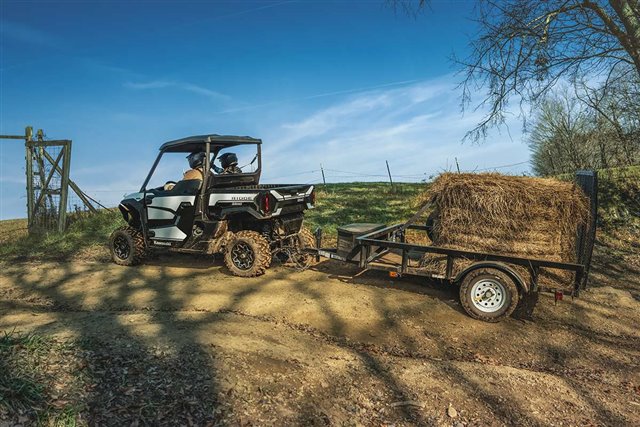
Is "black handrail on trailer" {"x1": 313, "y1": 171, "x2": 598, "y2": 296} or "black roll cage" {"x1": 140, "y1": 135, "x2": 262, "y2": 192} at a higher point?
"black roll cage" {"x1": 140, "y1": 135, "x2": 262, "y2": 192}

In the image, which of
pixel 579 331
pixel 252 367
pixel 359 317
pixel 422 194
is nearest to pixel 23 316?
pixel 252 367

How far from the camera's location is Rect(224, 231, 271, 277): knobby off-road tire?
7.54 metres

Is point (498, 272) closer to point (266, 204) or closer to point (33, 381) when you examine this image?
point (266, 204)

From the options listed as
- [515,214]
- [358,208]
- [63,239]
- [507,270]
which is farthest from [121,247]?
[358,208]

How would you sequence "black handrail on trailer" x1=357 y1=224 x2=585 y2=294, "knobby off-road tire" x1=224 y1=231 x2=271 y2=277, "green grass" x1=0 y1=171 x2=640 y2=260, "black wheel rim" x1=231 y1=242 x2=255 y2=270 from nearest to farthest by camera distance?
"black handrail on trailer" x1=357 y1=224 x2=585 y2=294 → "knobby off-road tire" x1=224 y1=231 x2=271 y2=277 → "black wheel rim" x1=231 y1=242 x2=255 y2=270 → "green grass" x1=0 y1=171 x2=640 y2=260

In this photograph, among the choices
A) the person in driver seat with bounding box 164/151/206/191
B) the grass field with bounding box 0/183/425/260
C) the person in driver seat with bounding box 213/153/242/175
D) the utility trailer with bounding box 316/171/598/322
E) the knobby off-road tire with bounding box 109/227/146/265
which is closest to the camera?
the utility trailer with bounding box 316/171/598/322

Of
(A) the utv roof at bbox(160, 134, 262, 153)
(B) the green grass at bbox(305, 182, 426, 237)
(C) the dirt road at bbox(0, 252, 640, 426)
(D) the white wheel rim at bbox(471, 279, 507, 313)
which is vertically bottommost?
(C) the dirt road at bbox(0, 252, 640, 426)

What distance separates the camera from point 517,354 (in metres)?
5.27

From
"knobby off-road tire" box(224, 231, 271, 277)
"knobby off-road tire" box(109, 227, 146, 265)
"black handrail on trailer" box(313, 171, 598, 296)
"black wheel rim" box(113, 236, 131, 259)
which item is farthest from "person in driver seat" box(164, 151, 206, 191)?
"black handrail on trailer" box(313, 171, 598, 296)

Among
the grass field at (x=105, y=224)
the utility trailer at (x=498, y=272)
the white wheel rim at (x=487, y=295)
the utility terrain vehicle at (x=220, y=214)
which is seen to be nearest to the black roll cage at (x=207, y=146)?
the utility terrain vehicle at (x=220, y=214)

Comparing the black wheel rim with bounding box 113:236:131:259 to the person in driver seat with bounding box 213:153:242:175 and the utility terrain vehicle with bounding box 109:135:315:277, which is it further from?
the person in driver seat with bounding box 213:153:242:175

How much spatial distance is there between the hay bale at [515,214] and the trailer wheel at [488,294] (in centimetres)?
37

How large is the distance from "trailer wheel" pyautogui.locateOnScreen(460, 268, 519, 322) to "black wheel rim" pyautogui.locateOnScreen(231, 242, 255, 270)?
11.5ft

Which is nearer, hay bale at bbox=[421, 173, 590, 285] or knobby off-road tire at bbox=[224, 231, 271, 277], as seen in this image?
hay bale at bbox=[421, 173, 590, 285]
